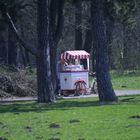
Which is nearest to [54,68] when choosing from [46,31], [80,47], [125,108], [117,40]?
[46,31]

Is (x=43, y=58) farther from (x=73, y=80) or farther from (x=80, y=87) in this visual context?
(x=80, y=87)

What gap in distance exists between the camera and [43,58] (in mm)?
24531

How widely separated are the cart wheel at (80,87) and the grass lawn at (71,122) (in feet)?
24.7

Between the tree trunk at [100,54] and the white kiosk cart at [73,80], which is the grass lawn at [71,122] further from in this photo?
the white kiosk cart at [73,80]

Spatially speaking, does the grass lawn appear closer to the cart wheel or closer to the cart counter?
the cart wheel

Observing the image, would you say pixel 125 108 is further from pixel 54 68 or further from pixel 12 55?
pixel 12 55

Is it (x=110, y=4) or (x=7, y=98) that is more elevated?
(x=110, y=4)

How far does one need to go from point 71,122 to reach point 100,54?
8070 millimetres

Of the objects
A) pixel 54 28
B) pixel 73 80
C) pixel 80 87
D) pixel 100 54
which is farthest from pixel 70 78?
pixel 100 54

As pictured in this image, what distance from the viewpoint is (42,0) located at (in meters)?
24.2

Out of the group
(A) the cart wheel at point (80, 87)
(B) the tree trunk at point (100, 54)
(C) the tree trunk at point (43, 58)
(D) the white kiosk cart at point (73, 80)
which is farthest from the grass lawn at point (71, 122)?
(D) the white kiosk cart at point (73, 80)

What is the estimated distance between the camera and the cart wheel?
3006 centimetres

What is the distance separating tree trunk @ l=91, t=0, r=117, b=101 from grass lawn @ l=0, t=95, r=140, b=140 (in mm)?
1836

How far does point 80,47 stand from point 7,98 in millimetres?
25381
